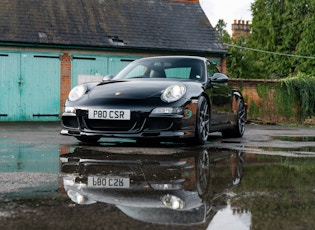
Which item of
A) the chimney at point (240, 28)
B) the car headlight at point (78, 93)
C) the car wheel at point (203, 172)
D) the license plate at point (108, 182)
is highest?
the chimney at point (240, 28)

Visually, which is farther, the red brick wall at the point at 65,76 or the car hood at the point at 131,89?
the red brick wall at the point at 65,76

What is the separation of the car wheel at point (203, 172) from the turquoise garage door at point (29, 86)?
12873 mm

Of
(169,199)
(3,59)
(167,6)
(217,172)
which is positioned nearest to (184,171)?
(217,172)

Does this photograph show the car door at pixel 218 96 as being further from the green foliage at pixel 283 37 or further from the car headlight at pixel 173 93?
the green foliage at pixel 283 37

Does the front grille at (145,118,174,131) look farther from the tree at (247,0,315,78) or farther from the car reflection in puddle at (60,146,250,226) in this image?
the tree at (247,0,315,78)

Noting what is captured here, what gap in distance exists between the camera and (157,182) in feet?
13.7

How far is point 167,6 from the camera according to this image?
76.1 ft

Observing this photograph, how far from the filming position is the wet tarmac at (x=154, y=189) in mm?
2895

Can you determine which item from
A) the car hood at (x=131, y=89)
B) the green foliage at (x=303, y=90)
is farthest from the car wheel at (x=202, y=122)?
the green foliage at (x=303, y=90)

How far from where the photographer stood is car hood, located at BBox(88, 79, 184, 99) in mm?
7140

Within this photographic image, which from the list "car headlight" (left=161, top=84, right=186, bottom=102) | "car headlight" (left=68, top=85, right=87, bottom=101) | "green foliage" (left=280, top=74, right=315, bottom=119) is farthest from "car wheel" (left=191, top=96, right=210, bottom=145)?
"green foliage" (left=280, top=74, right=315, bottom=119)

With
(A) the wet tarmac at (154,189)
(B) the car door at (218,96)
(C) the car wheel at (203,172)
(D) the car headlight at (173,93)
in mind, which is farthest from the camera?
(B) the car door at (218,96)

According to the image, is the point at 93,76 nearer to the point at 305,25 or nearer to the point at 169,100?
the point at 169,100

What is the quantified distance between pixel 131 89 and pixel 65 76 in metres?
12.2
